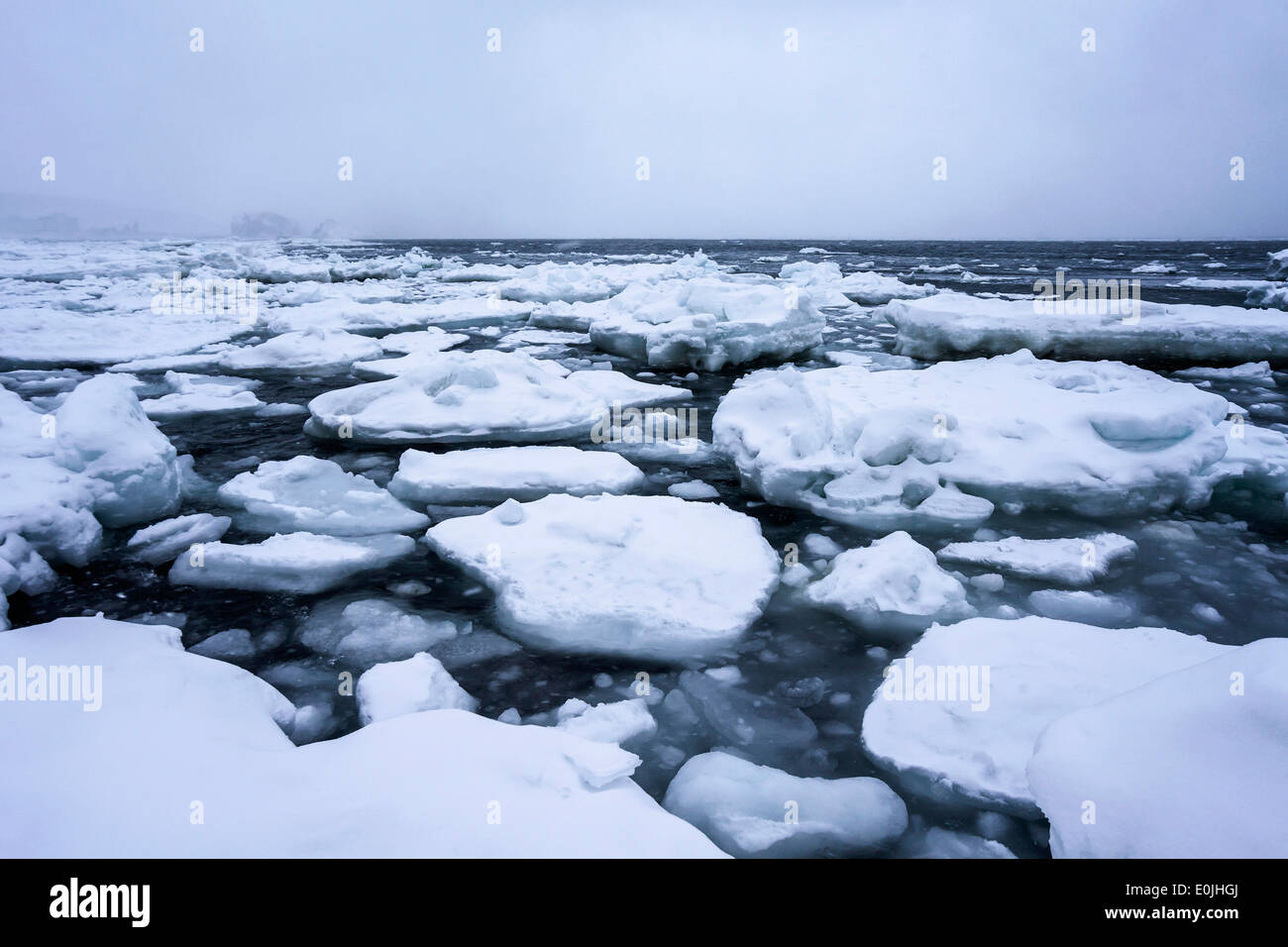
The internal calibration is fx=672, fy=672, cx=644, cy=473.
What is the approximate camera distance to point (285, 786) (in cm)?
180

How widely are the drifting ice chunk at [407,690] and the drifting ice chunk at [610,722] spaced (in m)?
0.41

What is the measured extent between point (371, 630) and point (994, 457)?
158 inches

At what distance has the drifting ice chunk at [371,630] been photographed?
292 centimetres

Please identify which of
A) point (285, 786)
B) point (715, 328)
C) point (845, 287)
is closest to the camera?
point (285, 786)

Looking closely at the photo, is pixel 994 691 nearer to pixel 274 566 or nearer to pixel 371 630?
pixel 371 630

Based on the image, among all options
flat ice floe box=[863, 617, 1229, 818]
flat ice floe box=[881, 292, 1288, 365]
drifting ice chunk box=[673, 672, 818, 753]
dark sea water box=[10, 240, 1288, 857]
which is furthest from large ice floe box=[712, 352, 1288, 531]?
flat ice floe box=[881, 292, 1288, 365]

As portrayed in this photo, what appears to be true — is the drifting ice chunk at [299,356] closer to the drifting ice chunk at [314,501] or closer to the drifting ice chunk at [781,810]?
the drifting ice chunk at [314,501]

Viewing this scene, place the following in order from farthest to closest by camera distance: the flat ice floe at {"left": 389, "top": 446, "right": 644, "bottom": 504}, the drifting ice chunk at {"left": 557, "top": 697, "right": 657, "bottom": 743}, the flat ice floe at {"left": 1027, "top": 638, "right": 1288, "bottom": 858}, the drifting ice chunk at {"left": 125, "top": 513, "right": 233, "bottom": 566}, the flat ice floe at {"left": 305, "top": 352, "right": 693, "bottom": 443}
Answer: the flat ice floe at {"left": 305, "top": 352, "right": 693, "bottom": 443}, the flat ice floe at {"left": 389, "top": 446, "right": 644, "bottom": 504}, the drifting ice chunk at {"left": 125, "top": 513, "right": 233, "bottom": 566}, the drifting ice chunk at {"left": 557, "top": 697, "right": 657, "bottom": 743}, the flat ice floe at {"left": 1027, "top": 638, "right": 1288, "bottom": 858}

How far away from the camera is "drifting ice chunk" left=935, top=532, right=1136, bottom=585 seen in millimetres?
3566

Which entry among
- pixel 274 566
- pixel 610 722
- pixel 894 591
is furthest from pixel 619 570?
pixel 274 566

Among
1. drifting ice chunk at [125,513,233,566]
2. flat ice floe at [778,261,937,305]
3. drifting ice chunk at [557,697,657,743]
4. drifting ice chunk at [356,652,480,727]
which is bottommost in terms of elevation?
drifting ice chunk at [557,697,657,743]

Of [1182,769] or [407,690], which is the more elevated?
[1182,769]

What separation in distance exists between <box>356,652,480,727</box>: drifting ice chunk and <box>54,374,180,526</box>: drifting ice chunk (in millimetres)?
2564

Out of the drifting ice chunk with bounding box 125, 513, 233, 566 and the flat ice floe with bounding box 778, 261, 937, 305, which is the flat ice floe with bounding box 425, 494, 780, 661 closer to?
the drifting ice chunk with bounding box 125, 513, 233, 566
